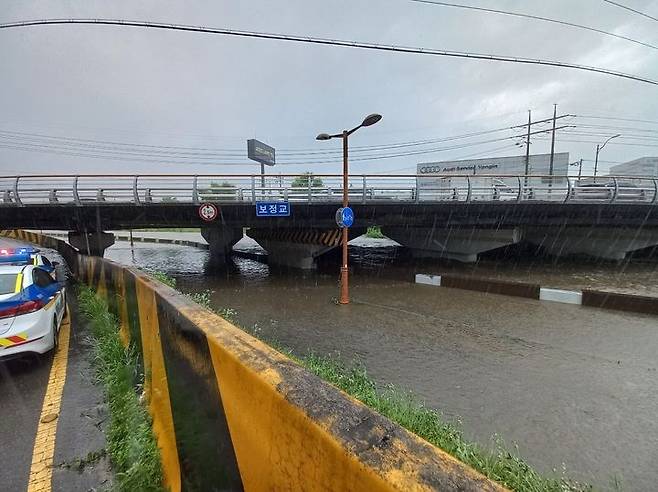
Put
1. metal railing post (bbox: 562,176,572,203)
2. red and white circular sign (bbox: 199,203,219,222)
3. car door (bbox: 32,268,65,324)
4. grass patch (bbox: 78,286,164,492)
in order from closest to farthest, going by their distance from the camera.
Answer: grass patch (bbox: 78,286,164,492) < car door (bbox: 32,268,65,324) < red and white circular sign (bbox: 199,203,219,222) < metal railing post (bbox: 562,176,572,203)

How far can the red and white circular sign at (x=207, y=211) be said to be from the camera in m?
14.8

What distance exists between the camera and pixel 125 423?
338cm

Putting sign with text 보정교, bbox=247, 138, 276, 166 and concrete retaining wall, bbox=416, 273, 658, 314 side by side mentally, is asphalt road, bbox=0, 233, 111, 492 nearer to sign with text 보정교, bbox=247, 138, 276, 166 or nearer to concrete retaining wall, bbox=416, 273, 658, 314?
concrete retaining wall, bbox=416, 273, 658, 314

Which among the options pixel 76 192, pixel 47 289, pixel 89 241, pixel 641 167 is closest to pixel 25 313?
pixel 47 289

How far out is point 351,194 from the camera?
15.7 metres

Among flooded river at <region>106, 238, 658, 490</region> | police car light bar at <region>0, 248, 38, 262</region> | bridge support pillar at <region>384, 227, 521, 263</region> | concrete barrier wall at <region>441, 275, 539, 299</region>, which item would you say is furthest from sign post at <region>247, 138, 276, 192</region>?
police car light bar at <region>0, 248, 38, 262</region>

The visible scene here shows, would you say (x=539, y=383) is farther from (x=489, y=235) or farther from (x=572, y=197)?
(x=489, y=235)

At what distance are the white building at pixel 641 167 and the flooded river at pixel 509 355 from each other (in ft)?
179

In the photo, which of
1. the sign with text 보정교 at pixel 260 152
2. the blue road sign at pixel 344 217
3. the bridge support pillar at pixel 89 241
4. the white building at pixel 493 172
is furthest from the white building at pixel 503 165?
the bridge support pillar at pixel 89 241

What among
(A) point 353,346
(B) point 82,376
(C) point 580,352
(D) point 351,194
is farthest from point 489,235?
(B) point 82,376

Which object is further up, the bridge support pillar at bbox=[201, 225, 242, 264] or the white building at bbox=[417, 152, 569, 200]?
the white building at bbox=[417, 152, 569, 200]

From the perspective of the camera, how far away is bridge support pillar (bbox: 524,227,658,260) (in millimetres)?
21281

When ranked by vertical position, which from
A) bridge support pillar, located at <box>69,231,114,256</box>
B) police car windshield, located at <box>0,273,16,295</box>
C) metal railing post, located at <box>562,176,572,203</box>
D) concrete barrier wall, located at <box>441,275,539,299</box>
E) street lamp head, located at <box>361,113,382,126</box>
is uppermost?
street lamp head, located at <box>361,113,382,126</box>

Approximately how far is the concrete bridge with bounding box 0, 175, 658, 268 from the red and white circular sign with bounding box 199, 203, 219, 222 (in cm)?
22
